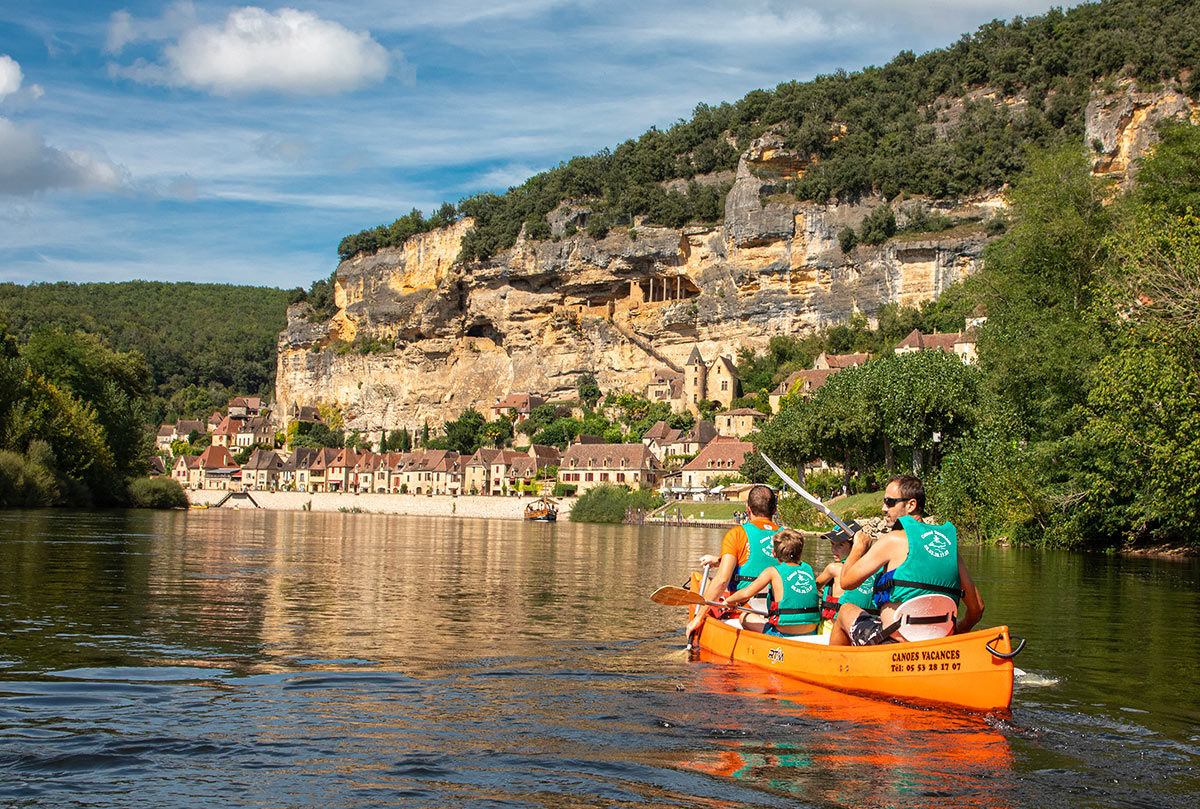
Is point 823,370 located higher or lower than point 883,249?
lower

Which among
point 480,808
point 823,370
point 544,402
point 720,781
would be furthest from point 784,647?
point 544,402

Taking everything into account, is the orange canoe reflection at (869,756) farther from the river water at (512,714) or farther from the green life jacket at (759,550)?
the green life jacket at (759,550)

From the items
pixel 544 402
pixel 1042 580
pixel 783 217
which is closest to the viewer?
pixel 1042 580

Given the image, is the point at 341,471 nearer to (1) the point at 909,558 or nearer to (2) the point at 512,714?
(2) the point at 512,714

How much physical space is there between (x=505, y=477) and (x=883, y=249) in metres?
39.0

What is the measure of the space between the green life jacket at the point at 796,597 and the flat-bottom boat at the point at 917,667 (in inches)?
14.0

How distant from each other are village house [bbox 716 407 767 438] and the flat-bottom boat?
255 ft

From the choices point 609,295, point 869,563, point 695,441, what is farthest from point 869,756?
point 609,295

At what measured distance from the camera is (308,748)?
6.87 meters

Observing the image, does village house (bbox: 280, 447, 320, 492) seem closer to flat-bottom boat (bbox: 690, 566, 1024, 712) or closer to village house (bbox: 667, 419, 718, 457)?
village house (bbox: 667, 419, 718, 457)

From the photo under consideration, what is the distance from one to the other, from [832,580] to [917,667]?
307cm

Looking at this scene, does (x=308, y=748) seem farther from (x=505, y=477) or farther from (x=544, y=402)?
(x=544, y=402)

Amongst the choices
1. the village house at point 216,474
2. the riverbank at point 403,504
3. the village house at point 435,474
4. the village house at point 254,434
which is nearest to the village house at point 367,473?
the village house at point 435,474

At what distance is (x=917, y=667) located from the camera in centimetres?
818
